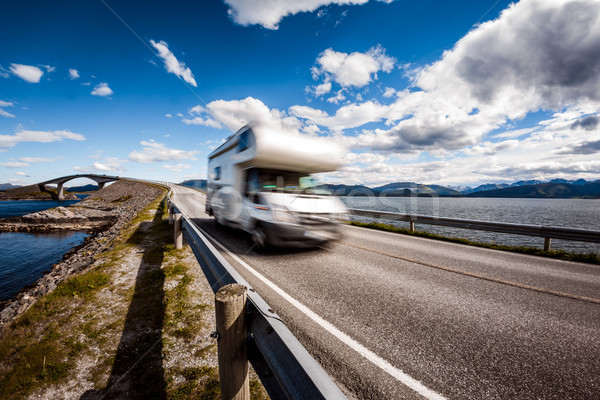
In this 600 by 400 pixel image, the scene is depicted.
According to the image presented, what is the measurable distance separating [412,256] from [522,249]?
13.9ft

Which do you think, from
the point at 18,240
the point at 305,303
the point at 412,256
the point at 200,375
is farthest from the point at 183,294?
the point at 18,240

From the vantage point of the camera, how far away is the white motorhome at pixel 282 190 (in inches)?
224

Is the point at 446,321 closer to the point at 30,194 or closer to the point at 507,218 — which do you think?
the point at 507,218

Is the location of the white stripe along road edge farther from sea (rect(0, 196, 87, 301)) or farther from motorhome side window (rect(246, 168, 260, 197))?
sea (rect(0, 196, 87, 301))

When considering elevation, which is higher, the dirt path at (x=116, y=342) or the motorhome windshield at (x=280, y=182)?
the motorhome windshield at (x=280, y=182)

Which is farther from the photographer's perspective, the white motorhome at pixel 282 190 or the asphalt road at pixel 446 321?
the white motorhome at pixel 282 190

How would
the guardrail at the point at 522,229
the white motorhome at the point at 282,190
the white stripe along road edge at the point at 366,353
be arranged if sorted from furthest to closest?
the guardrail at the point at 522,229 → the white motorhome at the point at 282,190 → the white stripe along road edge at the point at 366,353

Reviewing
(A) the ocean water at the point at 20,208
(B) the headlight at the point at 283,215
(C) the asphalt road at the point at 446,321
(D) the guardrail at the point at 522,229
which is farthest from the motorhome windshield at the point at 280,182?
(A) the ocean water at the point at 20,208

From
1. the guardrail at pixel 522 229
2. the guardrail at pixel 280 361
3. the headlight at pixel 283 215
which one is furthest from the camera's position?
the guardrail at pixel 522 229

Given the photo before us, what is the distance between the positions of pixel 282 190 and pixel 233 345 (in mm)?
4835

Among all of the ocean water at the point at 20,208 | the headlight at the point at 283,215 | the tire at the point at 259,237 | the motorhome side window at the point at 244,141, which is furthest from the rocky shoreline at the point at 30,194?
the headlight at the point at 283,215

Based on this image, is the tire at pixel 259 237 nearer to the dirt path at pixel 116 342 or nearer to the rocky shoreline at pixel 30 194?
the dirt path at pixel 116 342

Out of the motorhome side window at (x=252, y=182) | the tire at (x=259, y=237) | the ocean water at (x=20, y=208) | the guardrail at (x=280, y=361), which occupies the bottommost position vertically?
the ocean water at (x=20, y=208)

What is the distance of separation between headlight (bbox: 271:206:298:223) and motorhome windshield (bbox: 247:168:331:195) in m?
Result: 0.75
